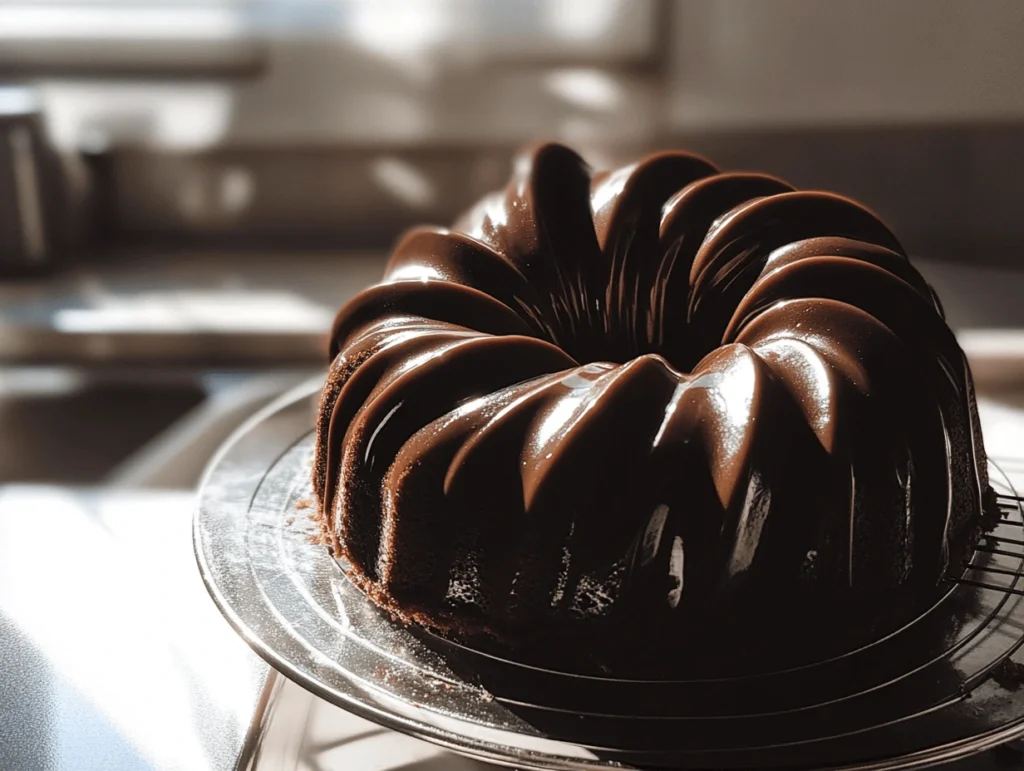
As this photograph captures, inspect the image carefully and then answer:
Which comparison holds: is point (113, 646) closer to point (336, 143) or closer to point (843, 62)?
point (336, 143)

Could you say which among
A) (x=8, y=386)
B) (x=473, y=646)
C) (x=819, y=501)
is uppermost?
(x=819, y=501)

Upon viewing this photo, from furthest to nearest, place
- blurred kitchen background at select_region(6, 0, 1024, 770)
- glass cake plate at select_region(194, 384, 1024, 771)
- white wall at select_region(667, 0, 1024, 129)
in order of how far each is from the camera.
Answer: white wall at select_region(667, 0, 1024, 129), blurred kitchen background at select_region(6, 0, 1024, 770), glass cake plate at select_region(194, 384, 1024, 771)

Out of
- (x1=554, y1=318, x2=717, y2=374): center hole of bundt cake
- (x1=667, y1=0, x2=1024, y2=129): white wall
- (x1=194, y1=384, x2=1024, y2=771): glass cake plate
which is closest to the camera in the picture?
(x1=194, y1=384, x2=1024, y2=771): glass cake plate

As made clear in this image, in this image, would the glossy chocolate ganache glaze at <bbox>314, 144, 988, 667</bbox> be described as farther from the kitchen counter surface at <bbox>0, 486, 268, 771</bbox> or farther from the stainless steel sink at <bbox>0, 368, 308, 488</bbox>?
the stainless steel sink at <bbox>0, 368, 308, 488</bbox>

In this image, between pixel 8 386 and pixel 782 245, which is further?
pixel 8 386

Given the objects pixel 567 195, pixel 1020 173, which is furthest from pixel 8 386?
pixel 1020 173

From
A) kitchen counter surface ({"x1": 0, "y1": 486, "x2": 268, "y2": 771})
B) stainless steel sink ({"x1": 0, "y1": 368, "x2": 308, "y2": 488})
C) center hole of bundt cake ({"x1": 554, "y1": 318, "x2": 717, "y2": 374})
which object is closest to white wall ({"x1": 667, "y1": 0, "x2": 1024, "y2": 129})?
stainless steel sink ({"x1": 0, "y1": 368, "x2": 308, "y2": 488})

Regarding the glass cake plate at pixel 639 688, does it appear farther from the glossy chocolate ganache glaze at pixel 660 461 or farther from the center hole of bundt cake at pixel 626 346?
the center hole of bundt cake at pixel 626 346

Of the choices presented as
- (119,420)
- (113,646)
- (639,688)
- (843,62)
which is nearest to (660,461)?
(639,688)

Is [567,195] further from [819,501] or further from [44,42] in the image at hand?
[44,42]
